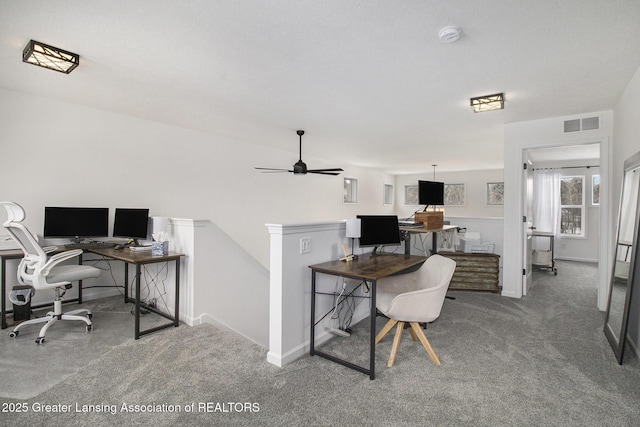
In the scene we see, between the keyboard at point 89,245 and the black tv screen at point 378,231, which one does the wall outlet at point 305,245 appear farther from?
the keyboard at point 89,245

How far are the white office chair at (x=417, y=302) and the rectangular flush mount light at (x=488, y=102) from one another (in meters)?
1.86

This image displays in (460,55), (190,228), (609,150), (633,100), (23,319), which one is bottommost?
(23,319)

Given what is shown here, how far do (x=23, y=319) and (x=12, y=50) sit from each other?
259cm

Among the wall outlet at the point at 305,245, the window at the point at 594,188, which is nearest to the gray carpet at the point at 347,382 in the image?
the wall outlet at the point at 305,245

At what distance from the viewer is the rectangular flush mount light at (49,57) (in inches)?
94.0

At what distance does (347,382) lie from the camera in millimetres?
2125

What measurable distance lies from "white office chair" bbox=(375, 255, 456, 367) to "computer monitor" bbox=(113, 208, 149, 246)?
2819 mm

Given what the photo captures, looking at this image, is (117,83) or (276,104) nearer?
(117,83)

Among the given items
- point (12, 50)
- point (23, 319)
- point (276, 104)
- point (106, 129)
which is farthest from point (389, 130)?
point (23, 319)

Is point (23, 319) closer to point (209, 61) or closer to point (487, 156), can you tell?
point (209, 61)

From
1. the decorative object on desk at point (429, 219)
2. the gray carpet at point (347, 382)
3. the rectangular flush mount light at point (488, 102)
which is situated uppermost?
the rectangular flush mount light at point (488, 102)

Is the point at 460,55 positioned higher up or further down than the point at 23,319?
higher up

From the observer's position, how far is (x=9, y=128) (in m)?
3.39

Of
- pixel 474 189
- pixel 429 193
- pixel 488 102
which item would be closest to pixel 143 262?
pixel 488 102
